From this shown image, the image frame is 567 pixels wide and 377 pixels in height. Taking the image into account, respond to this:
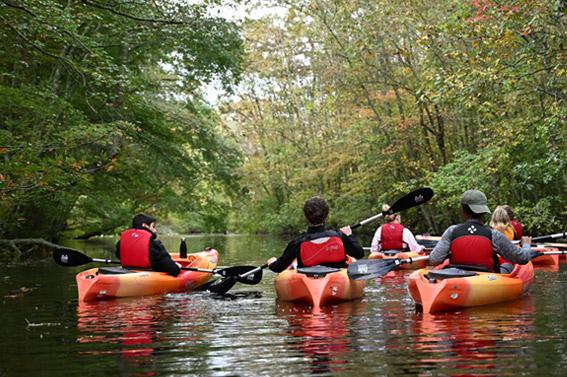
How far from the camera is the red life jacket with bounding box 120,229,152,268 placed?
28.2ft

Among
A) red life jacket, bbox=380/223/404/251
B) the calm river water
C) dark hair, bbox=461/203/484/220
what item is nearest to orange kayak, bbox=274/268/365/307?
the calm river water

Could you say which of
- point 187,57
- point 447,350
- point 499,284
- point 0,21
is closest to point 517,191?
point 187,57

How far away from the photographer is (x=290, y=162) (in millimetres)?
32250

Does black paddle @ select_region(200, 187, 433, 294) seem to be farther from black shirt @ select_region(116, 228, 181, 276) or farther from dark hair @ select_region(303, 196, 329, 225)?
dark hair @ select_region(303, 196, 329, 225)

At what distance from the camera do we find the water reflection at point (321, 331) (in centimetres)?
432

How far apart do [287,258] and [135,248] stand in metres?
2.23

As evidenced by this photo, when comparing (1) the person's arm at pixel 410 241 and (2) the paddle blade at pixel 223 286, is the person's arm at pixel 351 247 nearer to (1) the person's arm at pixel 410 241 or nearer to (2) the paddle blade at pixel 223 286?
(2) the paddle blade at pixel 223 286

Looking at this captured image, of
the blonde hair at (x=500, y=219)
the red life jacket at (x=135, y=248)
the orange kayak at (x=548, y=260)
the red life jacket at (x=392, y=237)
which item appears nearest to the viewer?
the red life jacket at (x=135, y=248)

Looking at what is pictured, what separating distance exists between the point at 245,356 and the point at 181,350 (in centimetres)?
56

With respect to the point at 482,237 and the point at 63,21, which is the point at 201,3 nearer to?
the point at 63,21

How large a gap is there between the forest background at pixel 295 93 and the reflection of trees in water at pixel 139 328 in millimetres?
2113

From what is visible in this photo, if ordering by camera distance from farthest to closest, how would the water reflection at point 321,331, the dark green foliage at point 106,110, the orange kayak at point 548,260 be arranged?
the orange kayak at point 548,260, the dark green foliage at point 106,110, the water reflection at point 321,331

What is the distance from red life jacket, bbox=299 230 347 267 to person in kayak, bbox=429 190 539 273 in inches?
41.1

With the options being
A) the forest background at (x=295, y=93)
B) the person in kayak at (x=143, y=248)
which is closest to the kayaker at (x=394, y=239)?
the forest background at (x=295, y=93)
